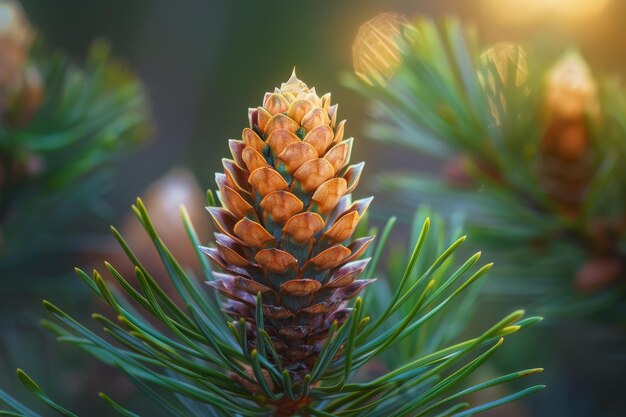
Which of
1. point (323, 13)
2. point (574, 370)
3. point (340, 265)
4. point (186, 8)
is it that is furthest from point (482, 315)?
point (186, 8)

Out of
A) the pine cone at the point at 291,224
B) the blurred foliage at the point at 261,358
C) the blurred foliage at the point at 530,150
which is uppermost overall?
the blurred foliage at the point at 530,150

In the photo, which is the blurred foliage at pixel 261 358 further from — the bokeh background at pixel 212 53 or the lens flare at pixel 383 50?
the bokeh background at pixel 212 53

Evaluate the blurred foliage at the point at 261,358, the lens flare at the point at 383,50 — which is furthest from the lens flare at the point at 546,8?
the blurred foliage at the point at 261,358

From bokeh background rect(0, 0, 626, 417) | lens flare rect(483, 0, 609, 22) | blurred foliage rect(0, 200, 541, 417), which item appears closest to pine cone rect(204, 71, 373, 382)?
blurred foliage rect(0, 200, 541, 417)

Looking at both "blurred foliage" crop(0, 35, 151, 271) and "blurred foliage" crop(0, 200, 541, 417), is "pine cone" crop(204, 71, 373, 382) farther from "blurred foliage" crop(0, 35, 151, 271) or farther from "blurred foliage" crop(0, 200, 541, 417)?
"blurred foliage" crop(0, 35, 151, 271)

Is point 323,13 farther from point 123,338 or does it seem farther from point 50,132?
point 123,338

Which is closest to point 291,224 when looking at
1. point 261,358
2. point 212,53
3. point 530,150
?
point 261,358

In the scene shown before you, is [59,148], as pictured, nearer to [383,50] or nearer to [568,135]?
[383,50]

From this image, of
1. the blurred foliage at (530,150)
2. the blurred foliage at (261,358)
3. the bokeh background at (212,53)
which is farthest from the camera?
the bokeh background at (212,53)
